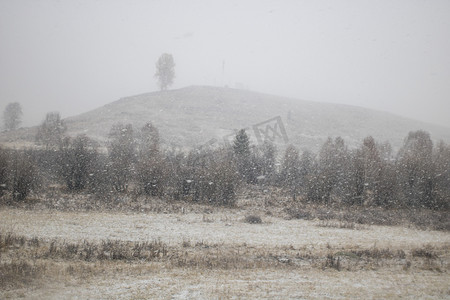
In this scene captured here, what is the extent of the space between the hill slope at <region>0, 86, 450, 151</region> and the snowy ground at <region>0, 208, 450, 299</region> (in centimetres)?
3571

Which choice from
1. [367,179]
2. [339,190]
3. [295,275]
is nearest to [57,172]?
[295,275]

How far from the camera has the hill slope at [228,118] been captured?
60.6m

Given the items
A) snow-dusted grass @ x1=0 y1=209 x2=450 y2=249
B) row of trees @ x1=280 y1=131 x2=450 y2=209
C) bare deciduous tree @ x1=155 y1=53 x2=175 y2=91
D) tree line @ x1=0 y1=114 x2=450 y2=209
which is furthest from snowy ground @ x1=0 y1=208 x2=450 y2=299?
bare deciduous tree @ x1=155 y1=53 x2=175 y2=91

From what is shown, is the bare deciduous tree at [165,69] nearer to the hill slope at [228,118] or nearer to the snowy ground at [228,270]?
the hill slope at [228,118]

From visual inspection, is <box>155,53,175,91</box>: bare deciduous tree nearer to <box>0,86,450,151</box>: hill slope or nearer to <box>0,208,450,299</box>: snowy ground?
<box>0,86,450,151</box>: hill slope

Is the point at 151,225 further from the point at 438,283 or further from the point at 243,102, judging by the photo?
the point at 243,102

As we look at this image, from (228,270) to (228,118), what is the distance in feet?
216

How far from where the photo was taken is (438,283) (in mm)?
9719

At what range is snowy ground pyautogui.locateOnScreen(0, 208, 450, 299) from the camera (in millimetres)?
8148

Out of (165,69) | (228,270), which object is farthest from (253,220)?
(165,69)

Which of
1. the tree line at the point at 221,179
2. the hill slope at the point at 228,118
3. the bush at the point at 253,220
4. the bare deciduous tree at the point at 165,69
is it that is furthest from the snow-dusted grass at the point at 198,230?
the bare deciduous tree at the point at 165,69

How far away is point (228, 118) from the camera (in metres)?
74.5

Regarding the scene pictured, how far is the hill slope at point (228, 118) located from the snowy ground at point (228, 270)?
3571 centimetres

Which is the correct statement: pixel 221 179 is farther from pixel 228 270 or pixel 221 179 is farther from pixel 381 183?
pixel 381 183
